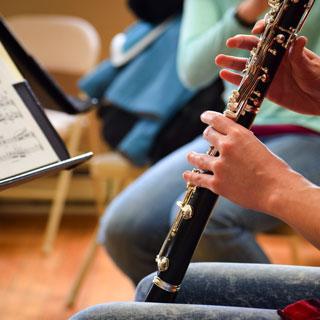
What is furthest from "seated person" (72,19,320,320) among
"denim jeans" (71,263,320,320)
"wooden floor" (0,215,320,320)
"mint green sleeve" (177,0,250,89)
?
"wooden floor" (0,215,320,320)

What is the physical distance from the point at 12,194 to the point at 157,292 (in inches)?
76.5

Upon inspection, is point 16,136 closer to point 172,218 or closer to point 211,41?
point 172,218

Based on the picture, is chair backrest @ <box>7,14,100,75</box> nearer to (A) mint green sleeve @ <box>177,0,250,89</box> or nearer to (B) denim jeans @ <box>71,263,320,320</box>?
(A) mint green sleeve @ <box>177,0,250,89</box>

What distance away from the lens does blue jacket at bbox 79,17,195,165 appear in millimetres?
1720

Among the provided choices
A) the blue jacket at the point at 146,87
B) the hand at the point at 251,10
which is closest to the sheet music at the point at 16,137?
the hand at the point at 251,10

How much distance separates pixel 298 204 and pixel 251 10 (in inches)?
25.6

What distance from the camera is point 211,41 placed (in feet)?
4.50

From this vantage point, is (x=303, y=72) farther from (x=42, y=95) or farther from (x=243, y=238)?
(x=42, y=95)

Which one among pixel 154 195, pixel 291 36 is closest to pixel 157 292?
pixel 291 36

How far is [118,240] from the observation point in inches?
53.2

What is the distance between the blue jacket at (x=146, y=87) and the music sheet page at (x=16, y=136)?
0.76 meters

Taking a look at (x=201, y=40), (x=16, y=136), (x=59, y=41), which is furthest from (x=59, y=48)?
(x=16, y=136)

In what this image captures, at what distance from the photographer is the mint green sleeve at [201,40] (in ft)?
4.53

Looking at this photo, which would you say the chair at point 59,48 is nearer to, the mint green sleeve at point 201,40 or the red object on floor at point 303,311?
the mint green sleeve at point 201,40
